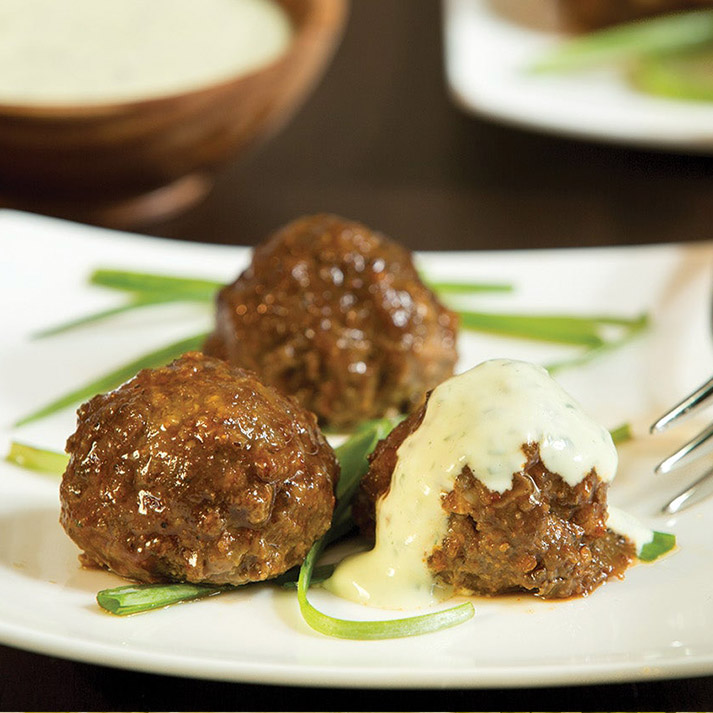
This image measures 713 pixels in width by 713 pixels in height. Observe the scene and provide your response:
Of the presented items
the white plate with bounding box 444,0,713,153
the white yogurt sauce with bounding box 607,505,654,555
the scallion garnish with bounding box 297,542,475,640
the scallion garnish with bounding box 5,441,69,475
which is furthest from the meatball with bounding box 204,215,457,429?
the white plate with bounding box 444,0,713,153

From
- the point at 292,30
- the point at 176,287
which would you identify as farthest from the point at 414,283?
the point at 292,30

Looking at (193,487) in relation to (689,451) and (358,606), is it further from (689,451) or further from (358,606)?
(689,451)

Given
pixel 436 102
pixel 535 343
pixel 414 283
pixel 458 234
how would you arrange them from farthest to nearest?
pixel 436 102
pixel 458 234
pixel 535 343
pixel 414 283

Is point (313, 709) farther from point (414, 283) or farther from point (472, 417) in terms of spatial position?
point (414, 283)

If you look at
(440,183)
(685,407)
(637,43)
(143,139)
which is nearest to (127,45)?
(143,139)

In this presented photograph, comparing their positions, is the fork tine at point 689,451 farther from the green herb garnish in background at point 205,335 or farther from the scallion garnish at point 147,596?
the scallion garnish at point 147,596

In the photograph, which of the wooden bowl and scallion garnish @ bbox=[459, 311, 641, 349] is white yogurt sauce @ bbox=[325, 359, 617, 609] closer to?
scallion garnish @ bbox=[459, 311, 641, 349]

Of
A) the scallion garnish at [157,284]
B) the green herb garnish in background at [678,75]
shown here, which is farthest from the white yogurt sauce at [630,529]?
the green herb garnish in background at [678,75]
